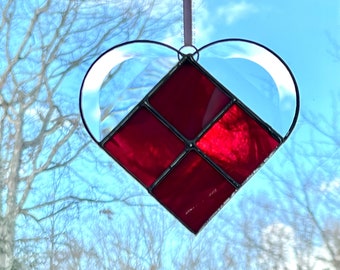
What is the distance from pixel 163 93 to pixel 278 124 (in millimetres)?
149

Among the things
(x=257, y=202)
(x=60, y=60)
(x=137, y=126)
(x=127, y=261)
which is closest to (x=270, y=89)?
(x=137, y=126)

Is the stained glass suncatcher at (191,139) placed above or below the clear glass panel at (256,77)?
below

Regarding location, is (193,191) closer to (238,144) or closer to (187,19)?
(238,144)

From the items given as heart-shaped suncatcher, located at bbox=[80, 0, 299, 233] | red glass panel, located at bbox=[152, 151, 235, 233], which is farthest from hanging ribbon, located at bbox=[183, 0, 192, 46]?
red glass panel, located at bbox=[152, 151, 235, 233]

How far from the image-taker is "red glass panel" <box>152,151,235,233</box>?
0.59 metres

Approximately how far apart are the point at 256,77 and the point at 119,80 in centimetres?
18

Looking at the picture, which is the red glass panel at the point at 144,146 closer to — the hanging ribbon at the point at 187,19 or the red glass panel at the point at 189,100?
the red glass panel at the point at 189,100

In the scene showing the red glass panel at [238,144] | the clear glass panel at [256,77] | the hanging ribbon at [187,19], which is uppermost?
the hanging ribbon at [187,19]

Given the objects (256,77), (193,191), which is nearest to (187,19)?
(256,77)

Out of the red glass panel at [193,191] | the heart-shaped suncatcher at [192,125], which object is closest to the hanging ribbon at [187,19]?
the heart-shaped suncatcher at [192,125]

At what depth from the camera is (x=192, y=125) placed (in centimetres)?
59

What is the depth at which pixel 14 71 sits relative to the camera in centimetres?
167

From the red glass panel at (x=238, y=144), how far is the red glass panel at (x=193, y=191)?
2 centimetres

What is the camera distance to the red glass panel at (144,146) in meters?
0.59
